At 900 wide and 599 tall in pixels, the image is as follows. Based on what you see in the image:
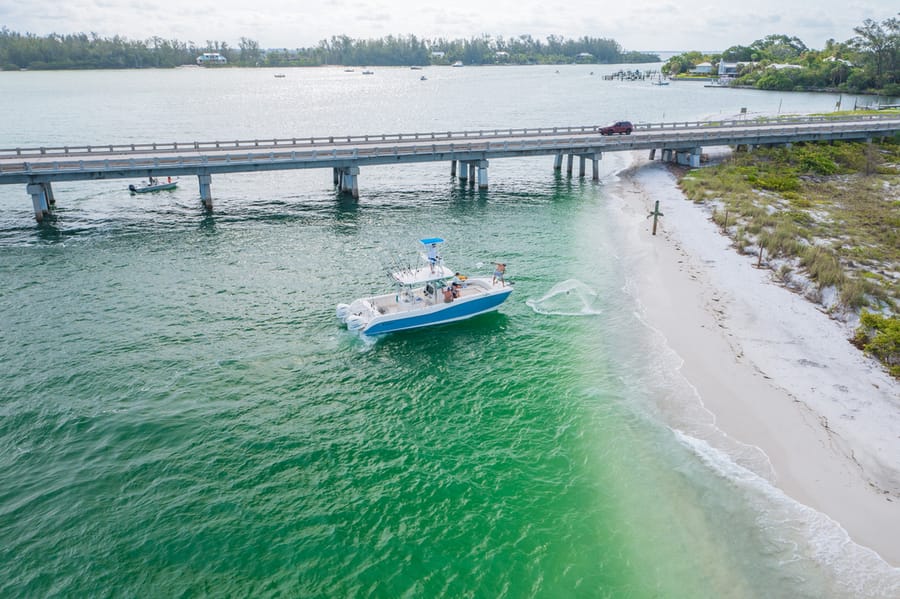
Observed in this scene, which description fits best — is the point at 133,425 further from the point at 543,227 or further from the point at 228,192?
the point at 228,192

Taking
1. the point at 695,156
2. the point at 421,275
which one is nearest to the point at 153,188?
the point at 421,275

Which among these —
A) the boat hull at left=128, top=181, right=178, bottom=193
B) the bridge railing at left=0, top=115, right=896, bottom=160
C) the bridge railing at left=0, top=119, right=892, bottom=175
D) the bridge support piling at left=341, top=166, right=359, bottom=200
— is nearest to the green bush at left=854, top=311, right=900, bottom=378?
the bridge railing at left=0, top=119, right=892, bottom=175

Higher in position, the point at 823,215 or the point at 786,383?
the point at 823,215

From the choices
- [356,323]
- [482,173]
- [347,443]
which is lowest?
[347,443]

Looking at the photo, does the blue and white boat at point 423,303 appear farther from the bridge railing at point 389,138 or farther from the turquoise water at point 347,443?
Result: the bridge railing at point 389,138

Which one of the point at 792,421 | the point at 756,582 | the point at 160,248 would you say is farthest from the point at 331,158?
the point at 756,582

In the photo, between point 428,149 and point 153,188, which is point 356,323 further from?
point 153,188

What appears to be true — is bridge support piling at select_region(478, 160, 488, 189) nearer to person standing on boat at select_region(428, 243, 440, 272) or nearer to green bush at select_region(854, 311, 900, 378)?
person standing on boat at select_region(428, 243, 440, 272)
